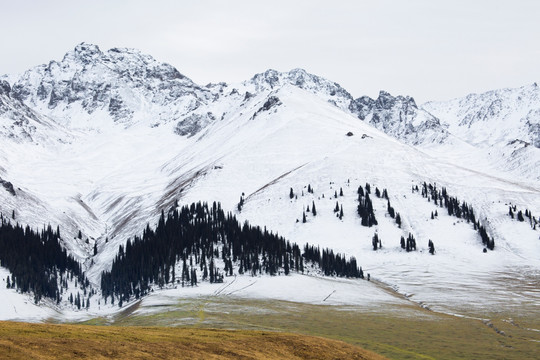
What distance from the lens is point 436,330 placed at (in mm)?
87500

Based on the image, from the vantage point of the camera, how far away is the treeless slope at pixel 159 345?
140 ft

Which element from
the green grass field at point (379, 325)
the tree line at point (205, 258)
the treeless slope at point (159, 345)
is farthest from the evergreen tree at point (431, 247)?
the treeless slope at point (159, 345)

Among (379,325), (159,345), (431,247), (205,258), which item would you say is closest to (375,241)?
(431,247)

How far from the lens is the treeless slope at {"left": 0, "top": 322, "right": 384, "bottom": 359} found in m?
42.6

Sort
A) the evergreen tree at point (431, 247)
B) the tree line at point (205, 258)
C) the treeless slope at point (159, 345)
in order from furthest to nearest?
the evergreen tree at point (431, 247) → the tree line at point (205, 258) → the treeless slope at point (159, 345)

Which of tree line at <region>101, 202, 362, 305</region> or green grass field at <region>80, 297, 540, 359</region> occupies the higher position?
tree line at <region>101, 202, 362, 305</region>

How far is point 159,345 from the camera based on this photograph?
50000mm

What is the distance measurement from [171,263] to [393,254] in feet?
227

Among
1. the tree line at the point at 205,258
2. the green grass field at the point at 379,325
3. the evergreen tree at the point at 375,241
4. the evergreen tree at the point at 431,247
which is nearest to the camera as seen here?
the green grass field at the point at 379,325

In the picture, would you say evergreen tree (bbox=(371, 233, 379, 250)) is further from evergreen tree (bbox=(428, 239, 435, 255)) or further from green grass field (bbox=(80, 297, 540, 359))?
green grass field (bbox=(80, 297, 540, 359))

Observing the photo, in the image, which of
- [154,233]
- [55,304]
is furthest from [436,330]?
[154,233]

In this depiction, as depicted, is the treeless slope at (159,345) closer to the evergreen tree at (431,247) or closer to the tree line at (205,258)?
the tree line at (205,258)

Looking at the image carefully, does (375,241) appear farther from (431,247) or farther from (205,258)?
(205,258)

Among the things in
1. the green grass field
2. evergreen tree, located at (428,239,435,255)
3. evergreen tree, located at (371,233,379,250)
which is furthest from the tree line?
the green grass field
